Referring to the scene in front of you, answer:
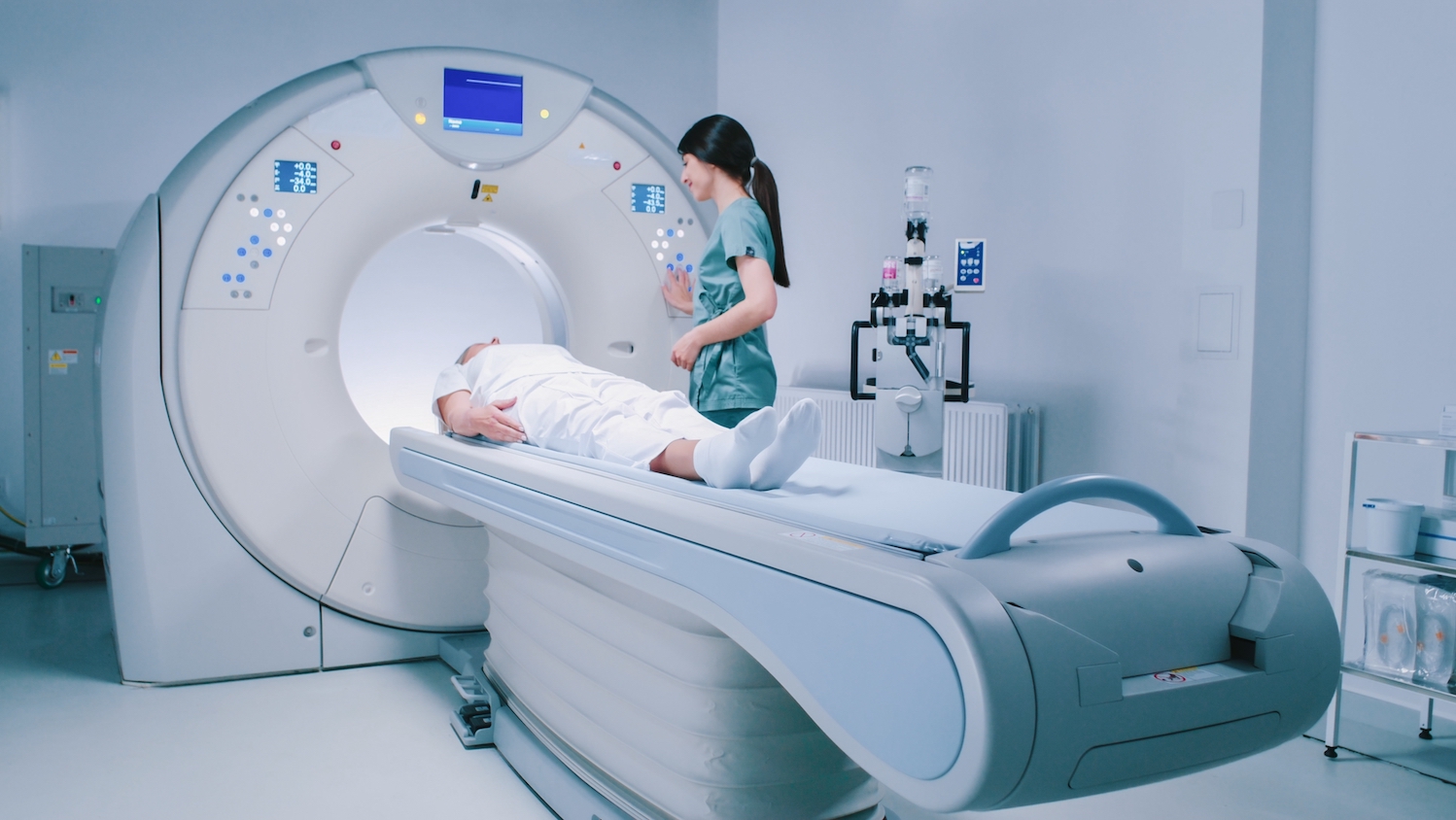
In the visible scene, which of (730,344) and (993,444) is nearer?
(730,344)

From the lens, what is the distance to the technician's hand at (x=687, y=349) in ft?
6.75

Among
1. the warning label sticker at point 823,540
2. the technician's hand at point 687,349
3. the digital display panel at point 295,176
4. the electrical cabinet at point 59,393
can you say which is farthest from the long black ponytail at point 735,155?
the electrical cabinet at point 59,393

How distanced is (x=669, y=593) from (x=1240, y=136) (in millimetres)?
1992

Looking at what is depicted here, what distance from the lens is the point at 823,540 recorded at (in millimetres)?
1024

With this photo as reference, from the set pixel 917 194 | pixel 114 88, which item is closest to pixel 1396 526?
pixel 917 194

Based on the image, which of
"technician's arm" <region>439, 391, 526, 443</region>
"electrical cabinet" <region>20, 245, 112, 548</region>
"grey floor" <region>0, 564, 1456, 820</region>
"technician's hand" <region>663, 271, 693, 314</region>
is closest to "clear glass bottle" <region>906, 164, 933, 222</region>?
"technician's hand" <region>663, 271, 693, 314</region>

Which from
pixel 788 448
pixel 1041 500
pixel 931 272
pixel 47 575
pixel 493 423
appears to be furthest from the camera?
pixel 47 575

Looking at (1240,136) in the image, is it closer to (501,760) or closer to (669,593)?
(669,593)

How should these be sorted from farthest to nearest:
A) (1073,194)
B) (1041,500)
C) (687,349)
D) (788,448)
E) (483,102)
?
1. (1073,194)
2. (483,102)
3. (687,349)
4. (788,448)
5. (1041,500)

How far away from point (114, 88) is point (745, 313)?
2.93 meters

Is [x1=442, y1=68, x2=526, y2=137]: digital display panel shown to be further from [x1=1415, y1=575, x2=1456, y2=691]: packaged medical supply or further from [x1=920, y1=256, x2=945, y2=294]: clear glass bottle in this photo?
[x1=1415, y1=575, x2=1456, y2=691]: packaged medical supply

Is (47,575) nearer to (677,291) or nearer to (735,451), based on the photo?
(677,291)

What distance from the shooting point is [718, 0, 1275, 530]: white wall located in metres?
2.46

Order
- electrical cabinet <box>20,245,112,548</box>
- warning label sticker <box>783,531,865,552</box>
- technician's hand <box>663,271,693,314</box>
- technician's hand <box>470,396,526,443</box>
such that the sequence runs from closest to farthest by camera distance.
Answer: warning label sticker <box>783,531,865,552</box> → technician's hand <box>470,396,526,443</box> → technician's hand <box>663,271,693,314</box> → electrical cabinet <box>20,245,112,548</box>
